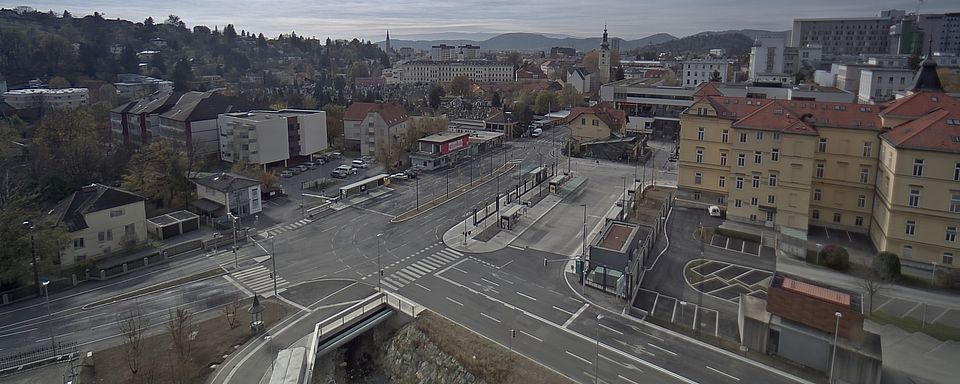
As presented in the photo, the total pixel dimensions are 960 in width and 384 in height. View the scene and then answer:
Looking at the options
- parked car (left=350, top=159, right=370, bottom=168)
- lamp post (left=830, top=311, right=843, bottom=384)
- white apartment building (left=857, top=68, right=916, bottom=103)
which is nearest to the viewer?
lamp post (left=830, top=311, right=843, bottom=384)

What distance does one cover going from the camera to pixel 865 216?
39.9 m

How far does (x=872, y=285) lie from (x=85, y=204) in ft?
156

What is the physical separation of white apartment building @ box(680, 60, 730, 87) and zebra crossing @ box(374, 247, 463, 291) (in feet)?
278

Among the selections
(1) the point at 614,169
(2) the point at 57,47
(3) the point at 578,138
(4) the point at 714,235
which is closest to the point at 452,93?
(3) the point at 578,138

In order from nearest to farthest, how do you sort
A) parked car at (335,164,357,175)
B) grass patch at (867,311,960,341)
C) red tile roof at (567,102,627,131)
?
1. grass patch at (867,311,960,341)
2. parked car at (335,164,357,175)
3. red tile roof at (567,102,627,131)

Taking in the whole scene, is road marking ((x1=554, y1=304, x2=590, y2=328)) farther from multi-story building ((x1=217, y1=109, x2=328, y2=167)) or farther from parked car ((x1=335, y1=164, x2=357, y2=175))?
multi-story building ((x1=217, y1=109, x2=328, y2=167))

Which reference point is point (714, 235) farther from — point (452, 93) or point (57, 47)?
point (57, 47)

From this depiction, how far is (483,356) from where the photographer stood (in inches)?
982

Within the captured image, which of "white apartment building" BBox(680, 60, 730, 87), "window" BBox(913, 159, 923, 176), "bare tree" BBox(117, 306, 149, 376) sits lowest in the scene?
"bare tree" BBox(117, 306, 149, 376)

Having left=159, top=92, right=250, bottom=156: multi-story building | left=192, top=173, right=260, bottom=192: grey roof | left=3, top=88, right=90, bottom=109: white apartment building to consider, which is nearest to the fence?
left=192, top=173, right=260, bottom=192: grey roof

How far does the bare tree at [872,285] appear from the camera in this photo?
94.3 ft

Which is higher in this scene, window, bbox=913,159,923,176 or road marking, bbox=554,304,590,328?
window, bbox=913,159,923,176

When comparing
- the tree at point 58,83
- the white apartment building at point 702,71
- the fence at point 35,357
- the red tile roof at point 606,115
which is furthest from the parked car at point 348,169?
the tree at point 58,83

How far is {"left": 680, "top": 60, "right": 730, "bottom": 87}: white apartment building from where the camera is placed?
107 meters
